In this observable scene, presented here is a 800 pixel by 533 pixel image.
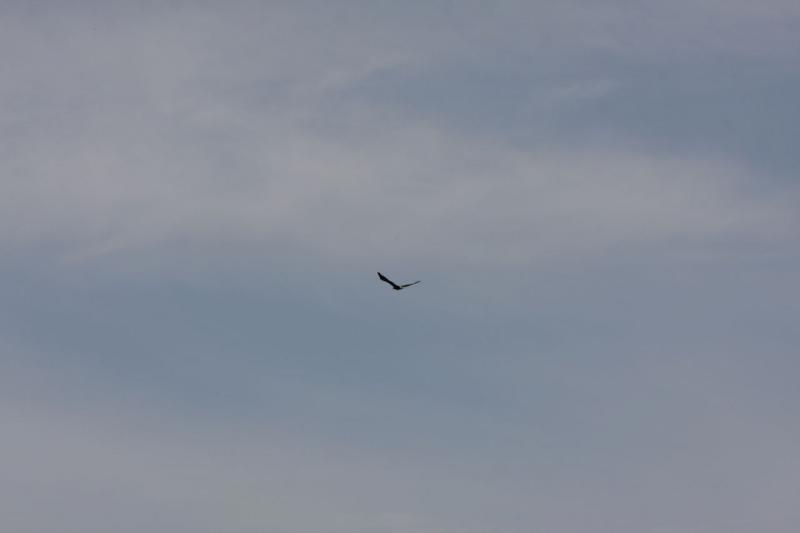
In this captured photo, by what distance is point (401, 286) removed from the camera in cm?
13850
